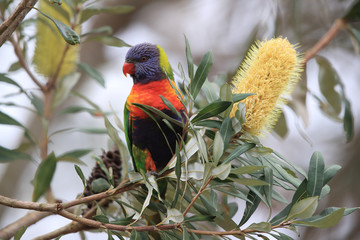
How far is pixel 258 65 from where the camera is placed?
99cm

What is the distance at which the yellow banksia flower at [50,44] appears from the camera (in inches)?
60.4

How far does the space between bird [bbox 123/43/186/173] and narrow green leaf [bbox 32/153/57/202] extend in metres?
0.30

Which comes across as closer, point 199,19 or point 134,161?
point 134,161

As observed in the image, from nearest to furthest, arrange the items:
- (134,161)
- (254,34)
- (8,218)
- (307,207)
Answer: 1. (307,207)
2. (134,161)
3. (254,34)
4. (8,218)

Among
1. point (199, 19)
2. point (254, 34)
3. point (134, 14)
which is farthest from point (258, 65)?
point (199, 19)

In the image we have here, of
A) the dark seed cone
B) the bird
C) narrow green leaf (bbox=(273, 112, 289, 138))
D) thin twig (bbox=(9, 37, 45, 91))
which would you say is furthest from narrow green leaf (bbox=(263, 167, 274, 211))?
Answer: thin twig (bbox=(9, 37, 45, 91))

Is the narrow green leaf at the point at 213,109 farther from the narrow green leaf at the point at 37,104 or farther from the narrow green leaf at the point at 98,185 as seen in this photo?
the narrow green leaf at the point at 37,104

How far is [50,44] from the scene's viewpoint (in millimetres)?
1563

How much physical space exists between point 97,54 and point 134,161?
1.89 m

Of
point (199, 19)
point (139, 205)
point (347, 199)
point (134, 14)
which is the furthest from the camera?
point (199, 19)

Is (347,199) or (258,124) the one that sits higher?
(258,124)

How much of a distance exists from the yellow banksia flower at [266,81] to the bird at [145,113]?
0.35 meters

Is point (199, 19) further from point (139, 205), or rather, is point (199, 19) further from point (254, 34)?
point (139, 205)

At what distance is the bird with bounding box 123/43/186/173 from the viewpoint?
1.34 meters
